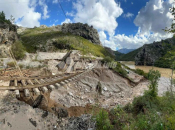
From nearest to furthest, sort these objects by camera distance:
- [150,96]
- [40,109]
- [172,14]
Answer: [172,14] < [40,109] < [150,96]

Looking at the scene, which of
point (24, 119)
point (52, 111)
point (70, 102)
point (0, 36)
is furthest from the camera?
point (0, 36)

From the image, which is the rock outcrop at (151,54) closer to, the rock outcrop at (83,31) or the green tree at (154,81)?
the rock outcrop at (83,31)

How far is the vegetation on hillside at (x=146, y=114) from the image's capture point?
14.9ft

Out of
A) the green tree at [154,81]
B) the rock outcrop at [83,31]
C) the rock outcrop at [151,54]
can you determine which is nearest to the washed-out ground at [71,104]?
the green tree at [154,81]

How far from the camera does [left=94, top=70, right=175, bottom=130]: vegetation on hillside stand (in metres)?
4.54

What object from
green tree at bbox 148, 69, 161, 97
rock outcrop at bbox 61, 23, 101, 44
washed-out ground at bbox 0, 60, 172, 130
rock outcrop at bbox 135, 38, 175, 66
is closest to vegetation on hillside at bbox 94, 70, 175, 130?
green tree at bbox 148, 69, 161, 97

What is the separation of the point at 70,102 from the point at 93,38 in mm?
149751

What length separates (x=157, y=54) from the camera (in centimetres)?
11175

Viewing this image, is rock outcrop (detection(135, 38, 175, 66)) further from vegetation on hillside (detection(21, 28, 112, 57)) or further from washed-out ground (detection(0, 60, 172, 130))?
washed-out ground (detection(0, 60, 172, 130))

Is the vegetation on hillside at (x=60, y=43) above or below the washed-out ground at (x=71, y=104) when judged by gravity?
above

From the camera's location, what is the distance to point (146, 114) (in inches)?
294

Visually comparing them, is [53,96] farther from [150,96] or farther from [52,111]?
[150,96]

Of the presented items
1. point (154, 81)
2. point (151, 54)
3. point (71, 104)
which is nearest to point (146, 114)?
point (71, 104)

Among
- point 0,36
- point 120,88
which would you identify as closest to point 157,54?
point 120,88
